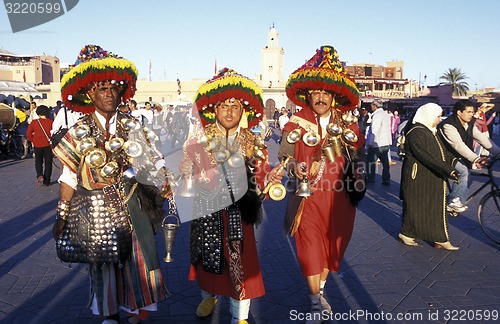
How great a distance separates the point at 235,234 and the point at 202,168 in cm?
59

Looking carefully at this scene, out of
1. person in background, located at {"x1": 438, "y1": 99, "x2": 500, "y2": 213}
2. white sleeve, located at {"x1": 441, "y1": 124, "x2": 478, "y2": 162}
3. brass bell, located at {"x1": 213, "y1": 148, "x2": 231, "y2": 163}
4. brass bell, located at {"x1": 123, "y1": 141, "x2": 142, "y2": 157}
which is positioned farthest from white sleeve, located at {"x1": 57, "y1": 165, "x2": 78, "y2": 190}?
white sleeve, located at {"x1": 441, "y1": 124, "x2": 478, "y2": 162}

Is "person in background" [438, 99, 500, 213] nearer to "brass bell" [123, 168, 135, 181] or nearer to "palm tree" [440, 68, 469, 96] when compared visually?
"brass bell" [123, 168, 135, 181]

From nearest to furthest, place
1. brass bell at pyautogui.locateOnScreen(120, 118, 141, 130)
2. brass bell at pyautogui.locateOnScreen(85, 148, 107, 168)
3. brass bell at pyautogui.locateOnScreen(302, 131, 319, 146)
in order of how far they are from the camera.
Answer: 1. brass bell at pyautogui.locateOnScreen(85, 148, 107, 168)
2. brass bell at pyautogui.locateOnScreen(120, 118, 141, 130)
3. brass bell at pyautogui.locateOnScreen(302, 131, 319, 146)

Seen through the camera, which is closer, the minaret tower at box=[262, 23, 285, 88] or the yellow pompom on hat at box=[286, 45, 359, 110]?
the yellow pompom on hat at box=[286, 45, 359, 110]

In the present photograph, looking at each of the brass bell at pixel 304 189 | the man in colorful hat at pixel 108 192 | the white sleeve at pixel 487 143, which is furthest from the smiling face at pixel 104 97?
the white sleeve at pixel 487 143

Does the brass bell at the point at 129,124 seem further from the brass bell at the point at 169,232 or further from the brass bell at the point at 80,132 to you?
the brass bell at the point at 169,232

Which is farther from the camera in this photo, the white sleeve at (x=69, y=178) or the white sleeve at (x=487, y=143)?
the white sleeve at (x=487, y=143)

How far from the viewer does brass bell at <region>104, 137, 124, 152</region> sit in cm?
341

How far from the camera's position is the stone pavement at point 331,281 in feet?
13.4

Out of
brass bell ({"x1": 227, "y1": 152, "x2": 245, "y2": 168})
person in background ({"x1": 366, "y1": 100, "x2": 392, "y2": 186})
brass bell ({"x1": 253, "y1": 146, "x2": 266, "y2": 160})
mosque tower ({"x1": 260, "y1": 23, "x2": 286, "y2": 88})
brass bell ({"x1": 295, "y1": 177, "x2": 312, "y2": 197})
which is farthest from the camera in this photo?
mosque tower ({"x1": 260, "y1": 23, "x2": 286, "y2": 88})

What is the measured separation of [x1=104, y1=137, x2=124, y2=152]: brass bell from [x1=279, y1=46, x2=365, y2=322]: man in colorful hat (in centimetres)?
146

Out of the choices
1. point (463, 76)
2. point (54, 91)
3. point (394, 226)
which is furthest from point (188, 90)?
point (394, 226)

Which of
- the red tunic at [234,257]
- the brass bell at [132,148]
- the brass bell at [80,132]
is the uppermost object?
the brass bell at [80,132]

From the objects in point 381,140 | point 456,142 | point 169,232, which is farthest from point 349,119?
point 381,140
